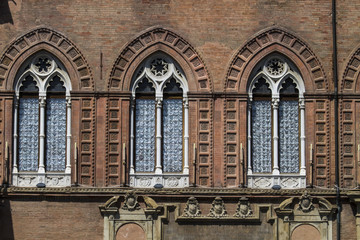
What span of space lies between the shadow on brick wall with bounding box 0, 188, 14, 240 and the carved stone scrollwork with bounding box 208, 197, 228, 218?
20.6 feet

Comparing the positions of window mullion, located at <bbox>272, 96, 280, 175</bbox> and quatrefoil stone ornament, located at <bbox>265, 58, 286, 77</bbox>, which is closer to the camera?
window mullion, located at <bbox>272, 96, 280, 175</bbox>

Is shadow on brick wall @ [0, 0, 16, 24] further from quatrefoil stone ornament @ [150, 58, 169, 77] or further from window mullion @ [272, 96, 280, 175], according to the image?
window mullion @ [272, 96, 280, 175]

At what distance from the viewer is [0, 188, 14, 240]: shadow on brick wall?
27.9m

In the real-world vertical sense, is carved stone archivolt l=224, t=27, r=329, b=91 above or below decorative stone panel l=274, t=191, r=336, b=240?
above

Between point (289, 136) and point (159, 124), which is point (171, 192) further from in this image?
point (289, 136)

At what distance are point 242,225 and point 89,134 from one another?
567cm

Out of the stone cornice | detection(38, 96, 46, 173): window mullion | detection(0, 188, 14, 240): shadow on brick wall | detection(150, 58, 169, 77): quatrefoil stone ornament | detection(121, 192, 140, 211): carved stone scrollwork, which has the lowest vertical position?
detection(0, 188, 14, 240): shadow on brick wall

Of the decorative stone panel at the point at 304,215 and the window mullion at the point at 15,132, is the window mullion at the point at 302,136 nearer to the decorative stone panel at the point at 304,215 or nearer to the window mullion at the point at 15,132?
the decorative stone panel at the point at 304,215

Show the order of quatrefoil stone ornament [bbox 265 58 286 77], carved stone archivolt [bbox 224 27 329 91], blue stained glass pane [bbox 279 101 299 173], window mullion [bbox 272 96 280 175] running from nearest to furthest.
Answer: window mullion [bbox 272 96 280 175] → carved stone archivolt [bbox 224 27 329 91] → blue stained glass pane [bbox 279 101 299 173] → quatrefoil stone ornament [bbox 265 58 286 77]

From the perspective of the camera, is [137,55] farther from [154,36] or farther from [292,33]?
[292,33]

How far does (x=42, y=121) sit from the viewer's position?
28.6m

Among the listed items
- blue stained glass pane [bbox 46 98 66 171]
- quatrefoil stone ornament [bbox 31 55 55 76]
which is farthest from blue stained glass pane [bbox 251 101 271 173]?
quatrefoil stone ornament [bbox 31 55 55 76]

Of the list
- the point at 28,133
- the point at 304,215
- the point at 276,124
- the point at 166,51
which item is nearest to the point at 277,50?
the point at 276,124

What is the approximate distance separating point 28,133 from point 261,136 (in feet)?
24.8
